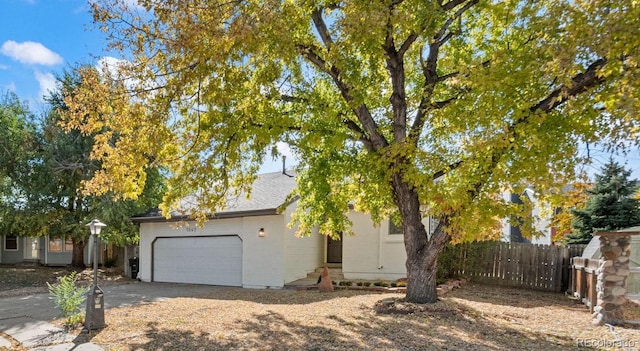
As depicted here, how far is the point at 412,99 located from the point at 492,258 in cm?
716

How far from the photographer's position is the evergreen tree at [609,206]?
53.5 ft

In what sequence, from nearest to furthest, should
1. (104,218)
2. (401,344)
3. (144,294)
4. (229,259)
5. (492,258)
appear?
(401,344) → (144,294) → (492,258) → (229,259) → (104,218)

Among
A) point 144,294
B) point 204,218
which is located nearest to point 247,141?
point 204,218

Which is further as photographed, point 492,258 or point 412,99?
point 492,258

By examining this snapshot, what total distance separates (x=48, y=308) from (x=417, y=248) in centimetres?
880

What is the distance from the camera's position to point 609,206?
16625 mm

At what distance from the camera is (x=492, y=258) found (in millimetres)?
13656

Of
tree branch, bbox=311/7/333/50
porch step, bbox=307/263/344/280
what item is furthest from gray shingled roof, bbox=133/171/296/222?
tree branch, bbox=311/7/333/50

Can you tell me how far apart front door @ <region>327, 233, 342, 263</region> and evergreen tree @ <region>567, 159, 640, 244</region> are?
9956 millimetres

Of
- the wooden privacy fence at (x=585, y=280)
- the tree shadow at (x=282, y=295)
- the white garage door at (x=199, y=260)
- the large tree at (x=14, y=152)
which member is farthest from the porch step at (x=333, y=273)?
the large tree at (x=14, y=152)

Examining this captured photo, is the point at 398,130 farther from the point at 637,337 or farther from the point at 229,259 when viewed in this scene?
the point at 229,259

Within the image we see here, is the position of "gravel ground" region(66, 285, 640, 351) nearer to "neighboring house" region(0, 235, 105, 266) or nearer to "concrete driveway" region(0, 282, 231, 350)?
"concrete driveway" region(0, 282, 231, 350)

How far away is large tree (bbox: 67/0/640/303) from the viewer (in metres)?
6.29

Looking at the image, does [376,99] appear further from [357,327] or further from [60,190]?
[60,190]
